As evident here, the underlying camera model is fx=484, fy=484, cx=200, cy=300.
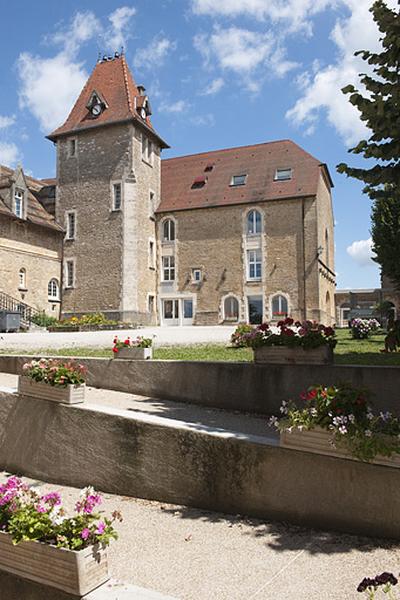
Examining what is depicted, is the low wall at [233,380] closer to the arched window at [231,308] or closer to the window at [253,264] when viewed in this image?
the arched window at [231,308]

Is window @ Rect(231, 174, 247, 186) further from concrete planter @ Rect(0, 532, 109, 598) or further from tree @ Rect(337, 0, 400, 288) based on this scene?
concrete planter @ Rect(0, 532, 109, 598)

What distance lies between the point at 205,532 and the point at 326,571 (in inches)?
50.9

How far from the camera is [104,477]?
5.88 m

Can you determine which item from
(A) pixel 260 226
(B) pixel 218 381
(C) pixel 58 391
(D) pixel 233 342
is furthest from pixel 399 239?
(C) pixel 58 391

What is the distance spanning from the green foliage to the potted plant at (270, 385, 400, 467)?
25.5 metres

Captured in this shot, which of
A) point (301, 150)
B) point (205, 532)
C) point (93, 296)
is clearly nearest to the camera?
point (205, 532)

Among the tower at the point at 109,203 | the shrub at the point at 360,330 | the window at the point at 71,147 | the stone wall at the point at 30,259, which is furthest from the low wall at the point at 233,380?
the window at the point at 71,147

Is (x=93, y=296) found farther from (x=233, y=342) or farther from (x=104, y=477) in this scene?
(x=104, y=477)

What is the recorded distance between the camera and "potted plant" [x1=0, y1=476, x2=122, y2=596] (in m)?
3.34

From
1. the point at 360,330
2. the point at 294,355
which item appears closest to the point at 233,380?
the point at 294,355

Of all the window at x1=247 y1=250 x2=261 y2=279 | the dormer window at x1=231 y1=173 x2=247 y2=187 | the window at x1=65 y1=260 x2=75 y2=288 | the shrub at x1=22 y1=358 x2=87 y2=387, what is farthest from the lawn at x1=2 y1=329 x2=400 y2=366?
the dormer window at x1=231 y1=173 x2=247 y2=187

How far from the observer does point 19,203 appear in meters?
30.5

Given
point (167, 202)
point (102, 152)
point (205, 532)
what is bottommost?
point (205, 532)

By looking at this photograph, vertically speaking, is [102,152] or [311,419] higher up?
[102,152]
